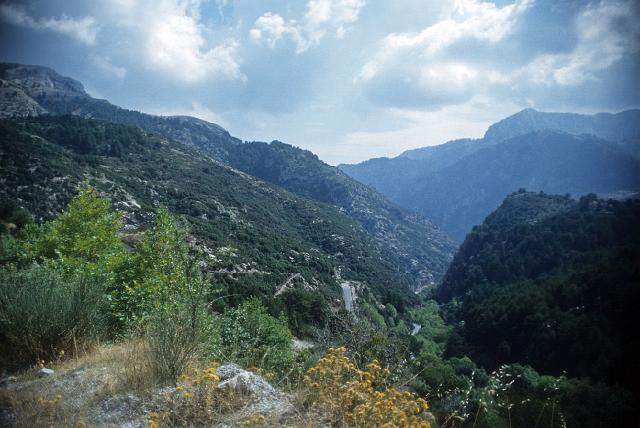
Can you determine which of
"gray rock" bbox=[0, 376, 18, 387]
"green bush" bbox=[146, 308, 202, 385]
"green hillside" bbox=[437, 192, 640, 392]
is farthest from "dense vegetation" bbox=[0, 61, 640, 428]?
"gray rock" bbox=[0, 376, 18, 387]

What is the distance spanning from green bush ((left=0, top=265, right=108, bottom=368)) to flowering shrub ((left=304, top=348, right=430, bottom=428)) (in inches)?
141

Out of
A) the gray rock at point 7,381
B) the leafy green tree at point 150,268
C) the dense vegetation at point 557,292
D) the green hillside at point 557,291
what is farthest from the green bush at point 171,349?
the green hillside at point 557,291

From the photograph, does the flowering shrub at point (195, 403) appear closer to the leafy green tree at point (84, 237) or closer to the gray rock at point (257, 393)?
the gray rock at point (257, 393)

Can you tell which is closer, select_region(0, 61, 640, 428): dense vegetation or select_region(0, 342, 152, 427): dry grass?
select_region(0, 342, 152, 427): dry grass

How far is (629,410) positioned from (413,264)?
14770 cm

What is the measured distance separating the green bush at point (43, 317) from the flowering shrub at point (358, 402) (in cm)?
359

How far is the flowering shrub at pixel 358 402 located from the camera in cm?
334

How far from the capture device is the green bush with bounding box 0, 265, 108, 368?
16.8 ft

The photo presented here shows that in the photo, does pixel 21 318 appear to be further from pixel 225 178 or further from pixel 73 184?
pixel 225 178

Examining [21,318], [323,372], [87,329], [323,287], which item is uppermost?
[21,318]

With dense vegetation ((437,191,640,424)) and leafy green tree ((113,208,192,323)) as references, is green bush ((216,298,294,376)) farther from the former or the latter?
dense vegetation ((437,191,640,424))

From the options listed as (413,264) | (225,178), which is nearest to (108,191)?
(225,178)

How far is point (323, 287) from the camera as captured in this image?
258 ft

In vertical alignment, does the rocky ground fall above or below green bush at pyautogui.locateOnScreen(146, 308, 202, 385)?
below
